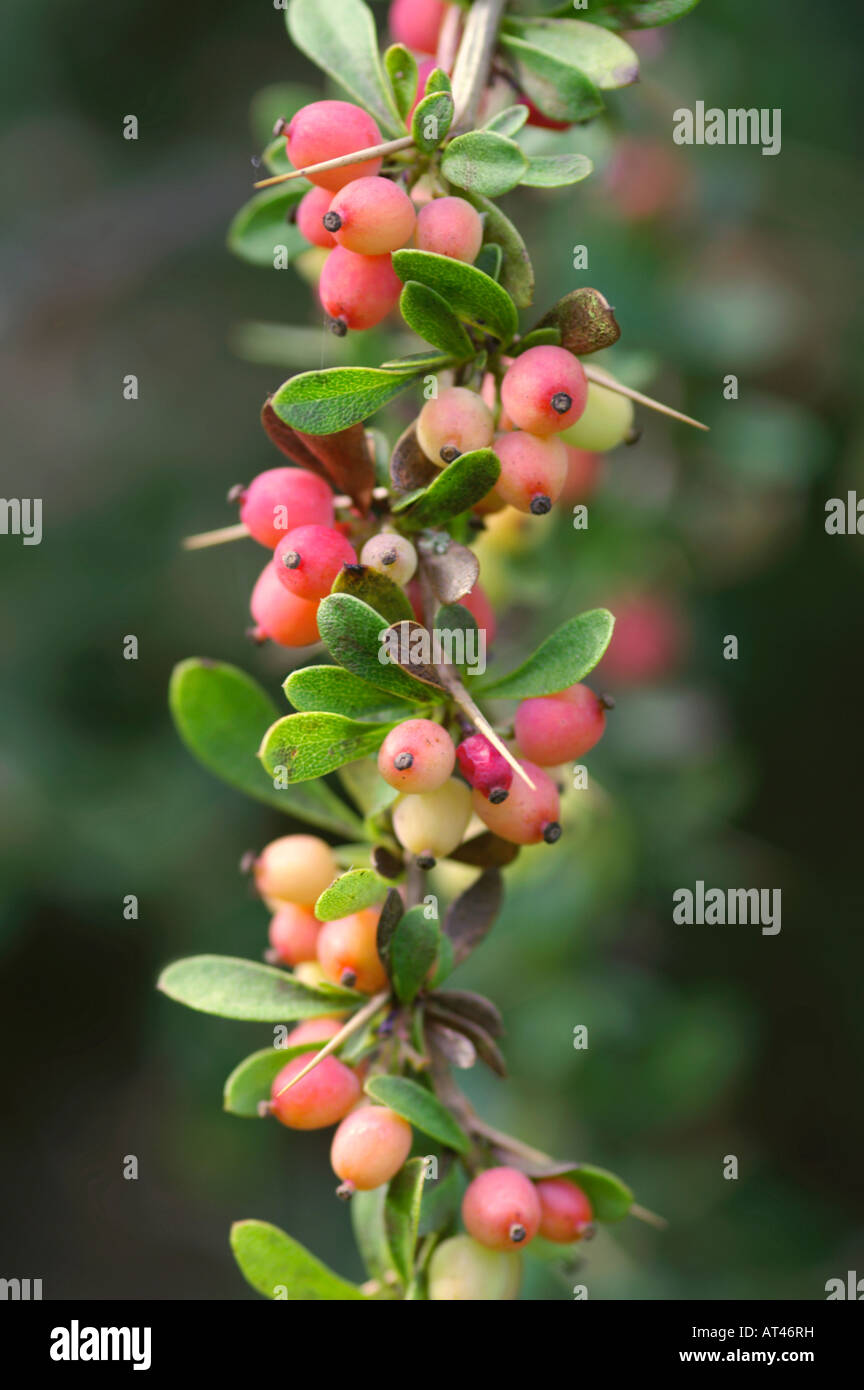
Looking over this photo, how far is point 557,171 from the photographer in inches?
31.6

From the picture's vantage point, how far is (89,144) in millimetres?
2516

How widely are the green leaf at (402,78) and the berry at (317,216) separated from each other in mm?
87

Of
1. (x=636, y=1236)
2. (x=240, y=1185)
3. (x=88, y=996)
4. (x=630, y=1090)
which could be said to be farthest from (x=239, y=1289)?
(x=630, y=1090)

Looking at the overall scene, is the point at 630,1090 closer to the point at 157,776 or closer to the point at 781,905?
the point at 781,905

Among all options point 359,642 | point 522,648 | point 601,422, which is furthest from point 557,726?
point 522,648

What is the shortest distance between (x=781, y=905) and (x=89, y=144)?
2037mm

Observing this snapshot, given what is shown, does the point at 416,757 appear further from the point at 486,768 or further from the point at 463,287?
the point at 463,287

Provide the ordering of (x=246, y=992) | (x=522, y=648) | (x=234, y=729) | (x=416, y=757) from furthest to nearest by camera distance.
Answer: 1. (x=522, y=648)
2. (x=234, y=729)
3. (x=246, y=992)
4. (x=416, y=757)

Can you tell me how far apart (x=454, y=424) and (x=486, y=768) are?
223mm

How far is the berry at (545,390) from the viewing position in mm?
763

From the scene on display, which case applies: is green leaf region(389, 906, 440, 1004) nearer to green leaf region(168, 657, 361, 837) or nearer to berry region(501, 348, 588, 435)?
green leaf region(168, 657, 361, 837)

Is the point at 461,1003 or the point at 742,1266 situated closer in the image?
the point at 461,1003

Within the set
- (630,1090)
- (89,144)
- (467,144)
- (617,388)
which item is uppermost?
(89,144)

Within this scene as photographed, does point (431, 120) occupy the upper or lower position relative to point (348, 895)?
upper
